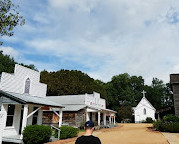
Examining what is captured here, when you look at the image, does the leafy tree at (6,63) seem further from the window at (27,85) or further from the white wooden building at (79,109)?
the window at (27,85)

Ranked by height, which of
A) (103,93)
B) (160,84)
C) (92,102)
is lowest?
(92,102)

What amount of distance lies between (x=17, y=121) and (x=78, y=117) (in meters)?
11.2

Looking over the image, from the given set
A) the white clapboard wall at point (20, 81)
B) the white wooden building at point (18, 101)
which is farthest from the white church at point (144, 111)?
the white wooden building at point (18, 101)

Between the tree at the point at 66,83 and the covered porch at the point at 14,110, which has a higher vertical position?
the tree at the point at 66,83

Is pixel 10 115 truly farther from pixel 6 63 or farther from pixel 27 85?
pixel 6 63

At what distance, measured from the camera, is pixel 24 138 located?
11.6 m

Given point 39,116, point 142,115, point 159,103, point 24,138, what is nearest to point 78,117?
point 39,116

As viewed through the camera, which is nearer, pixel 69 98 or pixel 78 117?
pixel 78 117

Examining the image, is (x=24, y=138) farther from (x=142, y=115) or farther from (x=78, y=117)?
(x=142, y=115)

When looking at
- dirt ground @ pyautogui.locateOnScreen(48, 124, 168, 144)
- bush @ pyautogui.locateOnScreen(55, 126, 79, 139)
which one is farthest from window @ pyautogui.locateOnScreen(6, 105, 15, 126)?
dirt ground @ pyautogui.locateOnScreen(48, 124, 168, 144)

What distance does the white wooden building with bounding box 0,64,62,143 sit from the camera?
1268 centimetres

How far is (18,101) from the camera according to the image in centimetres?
1266

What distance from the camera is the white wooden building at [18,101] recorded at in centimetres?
1268

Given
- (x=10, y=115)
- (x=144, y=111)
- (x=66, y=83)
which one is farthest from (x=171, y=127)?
(x=144, y=111)
